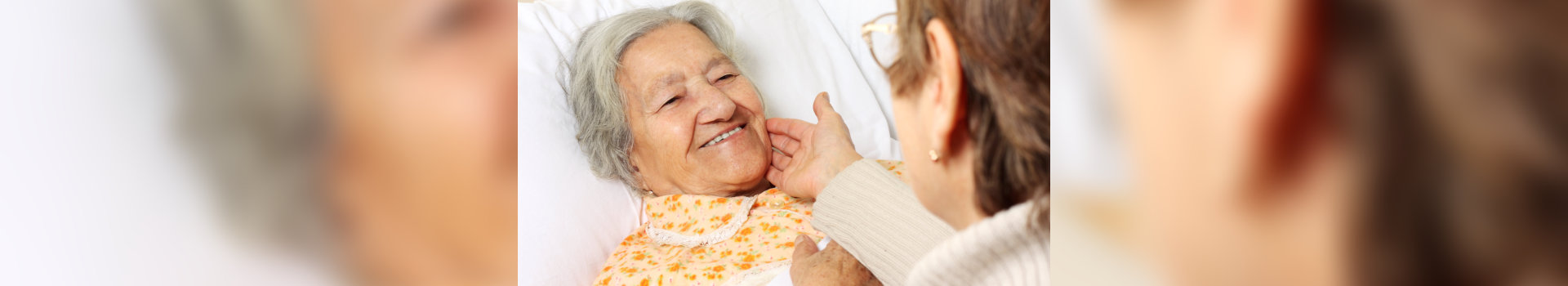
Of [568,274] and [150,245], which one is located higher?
[150,245]

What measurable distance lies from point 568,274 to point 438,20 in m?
0.41

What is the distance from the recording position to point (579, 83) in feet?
4.51

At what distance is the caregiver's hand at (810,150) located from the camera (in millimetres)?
1227

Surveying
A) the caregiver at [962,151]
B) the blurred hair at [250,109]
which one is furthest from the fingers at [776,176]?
the blurred hair at [250,109]

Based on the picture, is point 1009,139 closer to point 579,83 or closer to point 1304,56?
point 1304,56

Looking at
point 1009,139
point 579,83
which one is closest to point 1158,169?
point 1009,139

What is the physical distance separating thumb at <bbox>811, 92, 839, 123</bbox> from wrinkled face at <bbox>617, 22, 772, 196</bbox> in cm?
8

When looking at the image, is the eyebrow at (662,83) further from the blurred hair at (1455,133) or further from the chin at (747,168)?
the blurred hair at (1455,133)

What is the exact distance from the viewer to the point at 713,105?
1297 millimetres

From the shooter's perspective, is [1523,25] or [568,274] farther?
[568,274]

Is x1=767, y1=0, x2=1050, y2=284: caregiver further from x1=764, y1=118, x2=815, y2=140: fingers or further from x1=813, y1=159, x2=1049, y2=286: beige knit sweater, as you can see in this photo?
x1=764, y1=118, x2=815, y2=140: fingers

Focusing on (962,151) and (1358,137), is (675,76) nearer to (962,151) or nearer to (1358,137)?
(962,151)

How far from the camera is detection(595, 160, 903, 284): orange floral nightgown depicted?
126 centimetres

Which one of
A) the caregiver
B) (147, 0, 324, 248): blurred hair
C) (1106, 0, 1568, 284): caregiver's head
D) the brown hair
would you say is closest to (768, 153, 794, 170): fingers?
the caregiver
